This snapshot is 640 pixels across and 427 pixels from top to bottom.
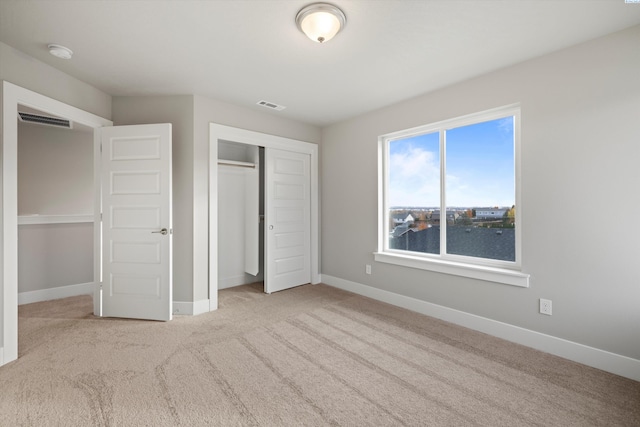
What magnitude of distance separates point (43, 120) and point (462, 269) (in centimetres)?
540

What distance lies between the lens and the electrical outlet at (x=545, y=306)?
241 cm

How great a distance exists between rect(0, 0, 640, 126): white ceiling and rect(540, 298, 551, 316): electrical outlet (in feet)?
6.90

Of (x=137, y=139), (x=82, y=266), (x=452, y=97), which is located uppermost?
(x=452, y=97)

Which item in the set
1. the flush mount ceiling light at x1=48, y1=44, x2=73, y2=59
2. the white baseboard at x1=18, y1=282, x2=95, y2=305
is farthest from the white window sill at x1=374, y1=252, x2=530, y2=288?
the white baseboard at x1=18, y1=282, x2=95, y2=305

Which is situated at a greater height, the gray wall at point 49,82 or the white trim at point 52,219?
the gray wall at point 49,82

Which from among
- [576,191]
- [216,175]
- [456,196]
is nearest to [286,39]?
[216,175]

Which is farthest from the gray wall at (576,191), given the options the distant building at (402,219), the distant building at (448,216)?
the distant building at (402,219)

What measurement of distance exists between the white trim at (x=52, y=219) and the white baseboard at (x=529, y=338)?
4310 millimetres

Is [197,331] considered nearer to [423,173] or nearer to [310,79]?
[310,79]

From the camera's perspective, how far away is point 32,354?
2.34 metres

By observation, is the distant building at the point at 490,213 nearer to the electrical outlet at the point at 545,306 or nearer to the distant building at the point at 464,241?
the distant building at the point at 464,241

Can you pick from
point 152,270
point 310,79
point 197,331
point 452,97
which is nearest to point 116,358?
point 197,331

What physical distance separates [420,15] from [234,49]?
1.47m

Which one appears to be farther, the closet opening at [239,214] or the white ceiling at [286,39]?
the closet opening at [239,214]
